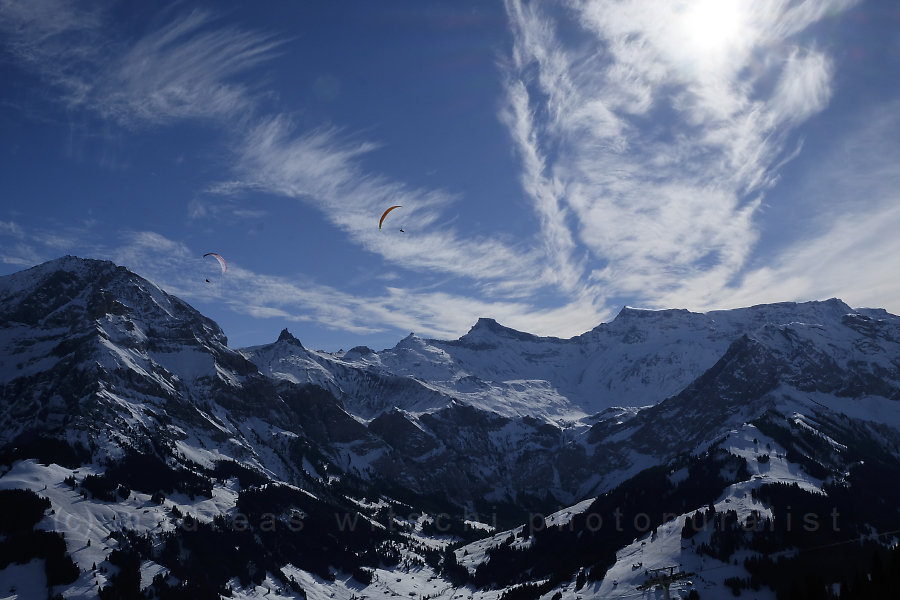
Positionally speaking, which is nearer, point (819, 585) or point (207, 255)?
point (819, 585)

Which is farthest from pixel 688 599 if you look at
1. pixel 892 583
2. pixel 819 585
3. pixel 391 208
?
pixel 391 208

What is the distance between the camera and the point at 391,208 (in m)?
152

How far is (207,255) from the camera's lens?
6742 inches

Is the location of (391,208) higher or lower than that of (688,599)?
higher

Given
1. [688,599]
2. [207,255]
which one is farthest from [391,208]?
[688,599]

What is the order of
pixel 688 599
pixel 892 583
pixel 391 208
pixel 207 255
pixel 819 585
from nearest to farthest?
pixel 892 583
pixel 819 585
pixel 391 208
pixel 207 255
pixel 688 599

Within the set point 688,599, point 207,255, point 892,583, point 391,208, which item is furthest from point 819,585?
point 207,255

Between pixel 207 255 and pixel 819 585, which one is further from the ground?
pixel 207 255

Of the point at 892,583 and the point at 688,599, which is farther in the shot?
the point at 688,599

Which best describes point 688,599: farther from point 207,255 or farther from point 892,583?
point 207,255

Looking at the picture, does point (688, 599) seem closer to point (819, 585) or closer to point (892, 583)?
point (819, 585)

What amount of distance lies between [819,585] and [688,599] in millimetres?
82023

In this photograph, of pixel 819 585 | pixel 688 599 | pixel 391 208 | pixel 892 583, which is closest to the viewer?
pixel 892 583

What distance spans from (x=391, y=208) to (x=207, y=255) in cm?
4935
